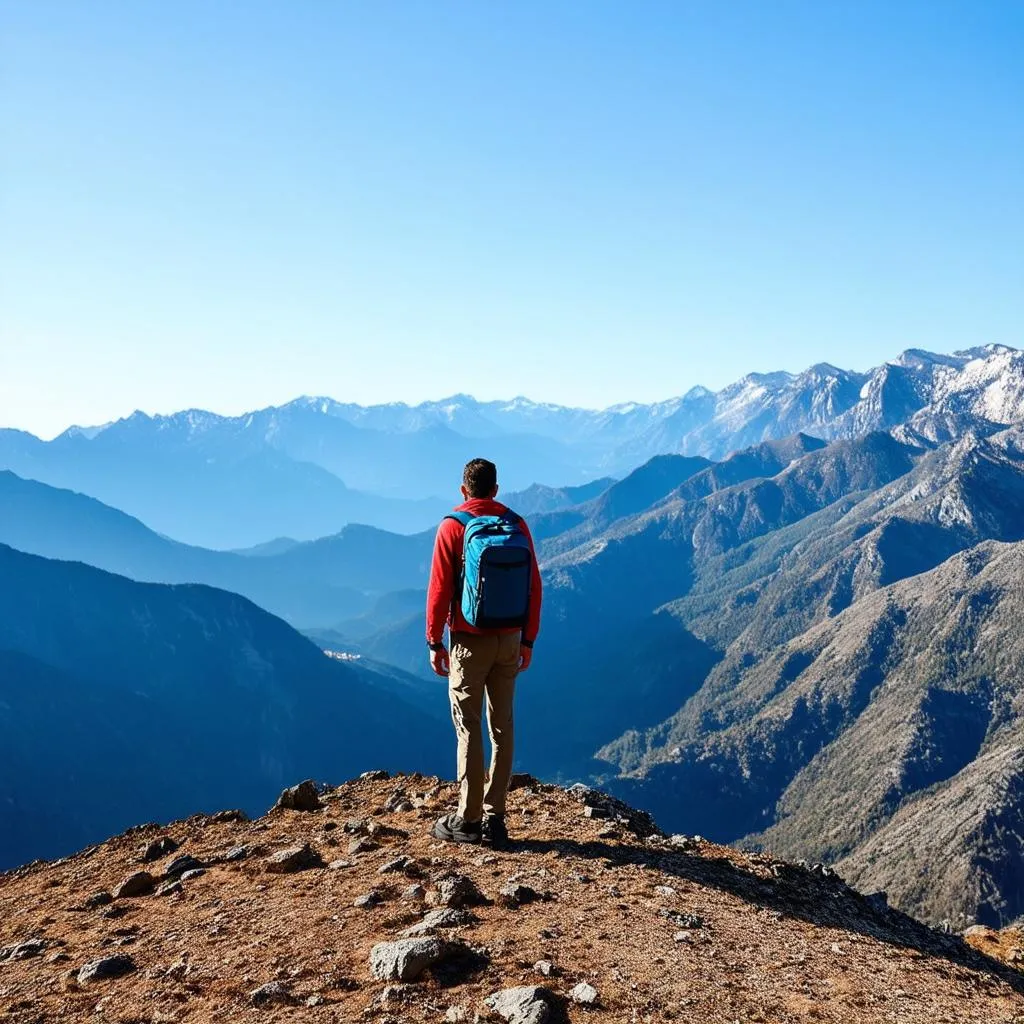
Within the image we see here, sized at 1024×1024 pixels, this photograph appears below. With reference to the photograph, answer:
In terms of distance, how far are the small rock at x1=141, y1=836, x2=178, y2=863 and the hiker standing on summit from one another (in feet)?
17.7

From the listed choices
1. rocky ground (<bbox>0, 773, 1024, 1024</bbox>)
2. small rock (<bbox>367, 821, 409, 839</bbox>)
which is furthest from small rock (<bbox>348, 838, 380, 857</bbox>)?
small rock (<bbox>367, 821, 409, 839</bbox>)

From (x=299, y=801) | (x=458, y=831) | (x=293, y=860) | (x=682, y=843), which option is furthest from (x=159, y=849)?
(x=682, y=843)

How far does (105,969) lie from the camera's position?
9.77m

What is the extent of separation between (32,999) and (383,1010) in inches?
172

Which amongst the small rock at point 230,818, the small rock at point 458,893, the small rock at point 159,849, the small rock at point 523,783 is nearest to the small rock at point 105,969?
the small rock at point 458,893

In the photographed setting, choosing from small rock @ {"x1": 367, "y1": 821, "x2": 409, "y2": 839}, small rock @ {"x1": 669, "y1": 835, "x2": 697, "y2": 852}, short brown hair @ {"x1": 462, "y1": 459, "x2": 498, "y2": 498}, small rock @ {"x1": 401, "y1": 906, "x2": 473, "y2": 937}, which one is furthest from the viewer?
small rock @ {"x1": 669, "y1": 835, "x2": 697, "y2": 852}

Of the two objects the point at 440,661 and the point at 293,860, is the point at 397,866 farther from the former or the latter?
the point at 440,661

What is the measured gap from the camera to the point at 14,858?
632 ft

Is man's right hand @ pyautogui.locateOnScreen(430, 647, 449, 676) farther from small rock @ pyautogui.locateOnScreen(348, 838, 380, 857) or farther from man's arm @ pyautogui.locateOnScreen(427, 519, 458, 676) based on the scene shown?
small rock @ pyautogui.locateOnScreen(348, 838, 380, 857)

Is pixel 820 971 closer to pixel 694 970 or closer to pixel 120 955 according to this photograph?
pixel 694 970

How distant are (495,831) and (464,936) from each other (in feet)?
11.6

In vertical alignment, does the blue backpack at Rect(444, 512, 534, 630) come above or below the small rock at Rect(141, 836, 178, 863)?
above

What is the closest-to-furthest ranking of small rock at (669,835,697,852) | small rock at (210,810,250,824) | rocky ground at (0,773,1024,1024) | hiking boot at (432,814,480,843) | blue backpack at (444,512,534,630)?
1. rocky ground at (0,773,1024,1024)
2. blue backpack at (444,512,534,630)
3. hiking boot at (432,814,480,843)
4. small rock at (669,835,697,852)
5. small rock at (210,810,250,824)

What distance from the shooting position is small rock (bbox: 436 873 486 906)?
36.0 ft
